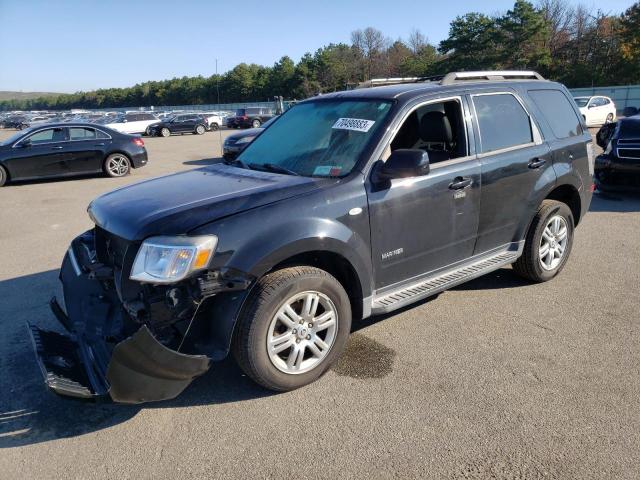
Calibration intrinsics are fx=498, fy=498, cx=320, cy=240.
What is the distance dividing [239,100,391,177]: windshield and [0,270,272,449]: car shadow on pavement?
1.59 m

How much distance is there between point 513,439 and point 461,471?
43 centimetres

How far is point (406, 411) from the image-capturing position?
3.08 metres

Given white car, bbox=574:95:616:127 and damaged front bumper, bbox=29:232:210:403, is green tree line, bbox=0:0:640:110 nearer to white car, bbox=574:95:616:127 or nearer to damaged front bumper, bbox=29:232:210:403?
white car, bbox=574:95:616:127

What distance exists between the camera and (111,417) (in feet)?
10.3

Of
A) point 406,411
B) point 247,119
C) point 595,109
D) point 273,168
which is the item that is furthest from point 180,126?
point 406,411

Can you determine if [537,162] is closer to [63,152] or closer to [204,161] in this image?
[63,152]

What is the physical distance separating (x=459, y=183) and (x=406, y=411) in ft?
6.09

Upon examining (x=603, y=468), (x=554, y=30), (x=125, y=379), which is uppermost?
(x=554, y=30)

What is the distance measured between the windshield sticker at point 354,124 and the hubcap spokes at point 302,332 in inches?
53.3

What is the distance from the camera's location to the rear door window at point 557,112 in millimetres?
4910

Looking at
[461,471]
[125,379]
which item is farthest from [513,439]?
[125,379]


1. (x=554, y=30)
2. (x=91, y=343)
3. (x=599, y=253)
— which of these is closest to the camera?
(x=91, y=343)

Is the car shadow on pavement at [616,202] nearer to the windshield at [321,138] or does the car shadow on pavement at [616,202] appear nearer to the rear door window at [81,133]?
the windshield at [321,138]

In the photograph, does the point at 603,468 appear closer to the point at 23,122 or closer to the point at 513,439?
the point at 513,439
